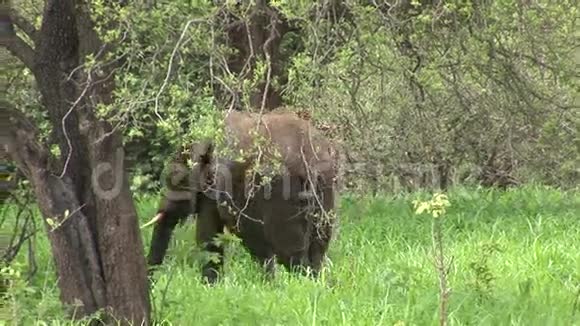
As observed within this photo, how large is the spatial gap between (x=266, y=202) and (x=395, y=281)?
5.32 ft

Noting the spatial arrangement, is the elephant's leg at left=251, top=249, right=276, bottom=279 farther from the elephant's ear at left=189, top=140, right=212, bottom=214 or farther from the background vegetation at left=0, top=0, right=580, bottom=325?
the elephant's ear at left=189, top=140, right=212, bottom=214

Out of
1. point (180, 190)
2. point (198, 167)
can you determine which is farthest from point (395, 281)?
point (180, 190)

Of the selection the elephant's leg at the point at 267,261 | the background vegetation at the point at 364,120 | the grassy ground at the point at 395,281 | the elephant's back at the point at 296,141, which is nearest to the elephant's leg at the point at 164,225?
the grassy ground at the point at 395,281

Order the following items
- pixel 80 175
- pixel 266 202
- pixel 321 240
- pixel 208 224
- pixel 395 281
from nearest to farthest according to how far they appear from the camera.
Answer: pixel 80 175, pixel 395 281, pixel 266 202, pixel 208 224, pixel 321 240

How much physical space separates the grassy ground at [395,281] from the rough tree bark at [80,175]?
0.82 feet

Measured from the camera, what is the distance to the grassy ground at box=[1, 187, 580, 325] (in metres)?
6.19

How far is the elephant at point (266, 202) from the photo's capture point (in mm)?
8305

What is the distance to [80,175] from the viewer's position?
20.1 ft

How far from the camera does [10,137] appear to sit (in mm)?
5848

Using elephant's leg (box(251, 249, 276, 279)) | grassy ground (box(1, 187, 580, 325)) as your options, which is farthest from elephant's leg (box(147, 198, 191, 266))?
elephant's leg (box(251, 249, 276, 279))

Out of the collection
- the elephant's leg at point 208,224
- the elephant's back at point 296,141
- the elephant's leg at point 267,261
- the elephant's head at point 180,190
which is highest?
the elephant's back at point 296,141

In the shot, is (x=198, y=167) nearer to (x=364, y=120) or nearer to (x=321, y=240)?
(x=321, y=240)

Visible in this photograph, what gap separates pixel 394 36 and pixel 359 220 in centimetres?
365

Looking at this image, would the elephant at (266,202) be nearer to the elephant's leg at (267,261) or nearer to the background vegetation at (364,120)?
the elephant's leg at (267,261)
